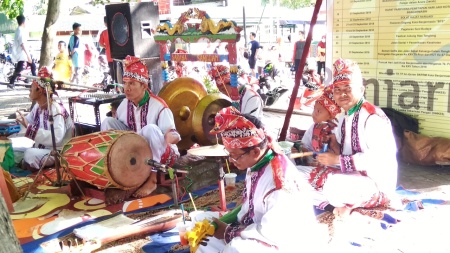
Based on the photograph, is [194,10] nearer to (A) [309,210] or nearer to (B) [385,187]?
(B) [385,187]

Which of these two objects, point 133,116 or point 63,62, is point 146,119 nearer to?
point 133,116

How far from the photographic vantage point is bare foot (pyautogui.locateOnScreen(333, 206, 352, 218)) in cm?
383

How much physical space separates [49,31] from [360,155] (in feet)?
Result: 24.6

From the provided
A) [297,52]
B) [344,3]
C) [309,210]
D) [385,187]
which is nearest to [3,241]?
[309,210]

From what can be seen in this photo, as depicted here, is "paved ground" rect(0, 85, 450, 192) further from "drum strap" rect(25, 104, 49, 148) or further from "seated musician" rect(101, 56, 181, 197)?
"drum strap" rect(25, 104, 49, 148)

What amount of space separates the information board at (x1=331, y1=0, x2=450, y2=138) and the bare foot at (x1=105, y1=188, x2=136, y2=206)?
3.46m

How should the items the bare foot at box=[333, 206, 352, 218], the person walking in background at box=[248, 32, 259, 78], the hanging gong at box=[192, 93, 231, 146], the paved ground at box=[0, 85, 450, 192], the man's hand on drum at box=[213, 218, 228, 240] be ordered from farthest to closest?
the person walking in background at box=[248, 32, 259, 78]
the hanging gong at box=[192, 93, 231, 146]
the paved ground at box=[0, 85, 450, 192]
the bare foot at box=[333, 206, 352, 218]
the man's hand on drum at box=[213, 218, 228, 240]

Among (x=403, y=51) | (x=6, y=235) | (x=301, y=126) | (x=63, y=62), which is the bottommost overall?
(x=301, y=126)

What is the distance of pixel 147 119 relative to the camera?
4902mm

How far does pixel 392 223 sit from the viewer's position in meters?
3.89

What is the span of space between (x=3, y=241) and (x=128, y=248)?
7.02ft

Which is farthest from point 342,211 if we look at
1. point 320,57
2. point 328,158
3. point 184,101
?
point 320,57

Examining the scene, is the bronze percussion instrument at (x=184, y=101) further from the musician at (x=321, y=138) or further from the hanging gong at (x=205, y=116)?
the musician at (x=321, y=138)

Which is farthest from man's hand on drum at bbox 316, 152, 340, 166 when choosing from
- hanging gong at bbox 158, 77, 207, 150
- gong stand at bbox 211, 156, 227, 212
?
hanging gong at bbox 158, 77, 207, 150
